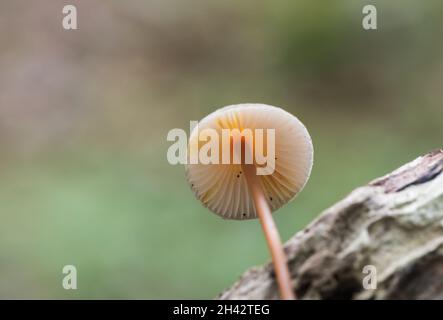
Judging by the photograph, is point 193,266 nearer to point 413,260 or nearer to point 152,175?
point 152,175

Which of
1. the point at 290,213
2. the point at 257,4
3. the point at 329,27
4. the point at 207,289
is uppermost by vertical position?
the point at 257,4

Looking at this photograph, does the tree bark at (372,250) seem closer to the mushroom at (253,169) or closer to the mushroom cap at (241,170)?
the mushroom at (253,169)

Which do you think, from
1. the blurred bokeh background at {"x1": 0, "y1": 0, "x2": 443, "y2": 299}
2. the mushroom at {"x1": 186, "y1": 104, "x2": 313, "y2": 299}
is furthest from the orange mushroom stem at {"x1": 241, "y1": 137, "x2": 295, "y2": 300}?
the blurred bokeh background at {"x1": 0, "y1": 0, "x2": 443, "y2": 299}

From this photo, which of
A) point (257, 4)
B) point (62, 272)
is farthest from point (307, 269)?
point (257, 4)

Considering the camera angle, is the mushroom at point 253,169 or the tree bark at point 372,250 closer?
the tree bark at point 372,250

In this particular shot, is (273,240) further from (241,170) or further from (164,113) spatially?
(164,113)

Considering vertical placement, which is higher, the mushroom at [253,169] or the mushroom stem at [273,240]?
the mushroom at [253,169]

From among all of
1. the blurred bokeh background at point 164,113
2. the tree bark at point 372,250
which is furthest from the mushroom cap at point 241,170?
the blurred bokeh background at point 164,113
